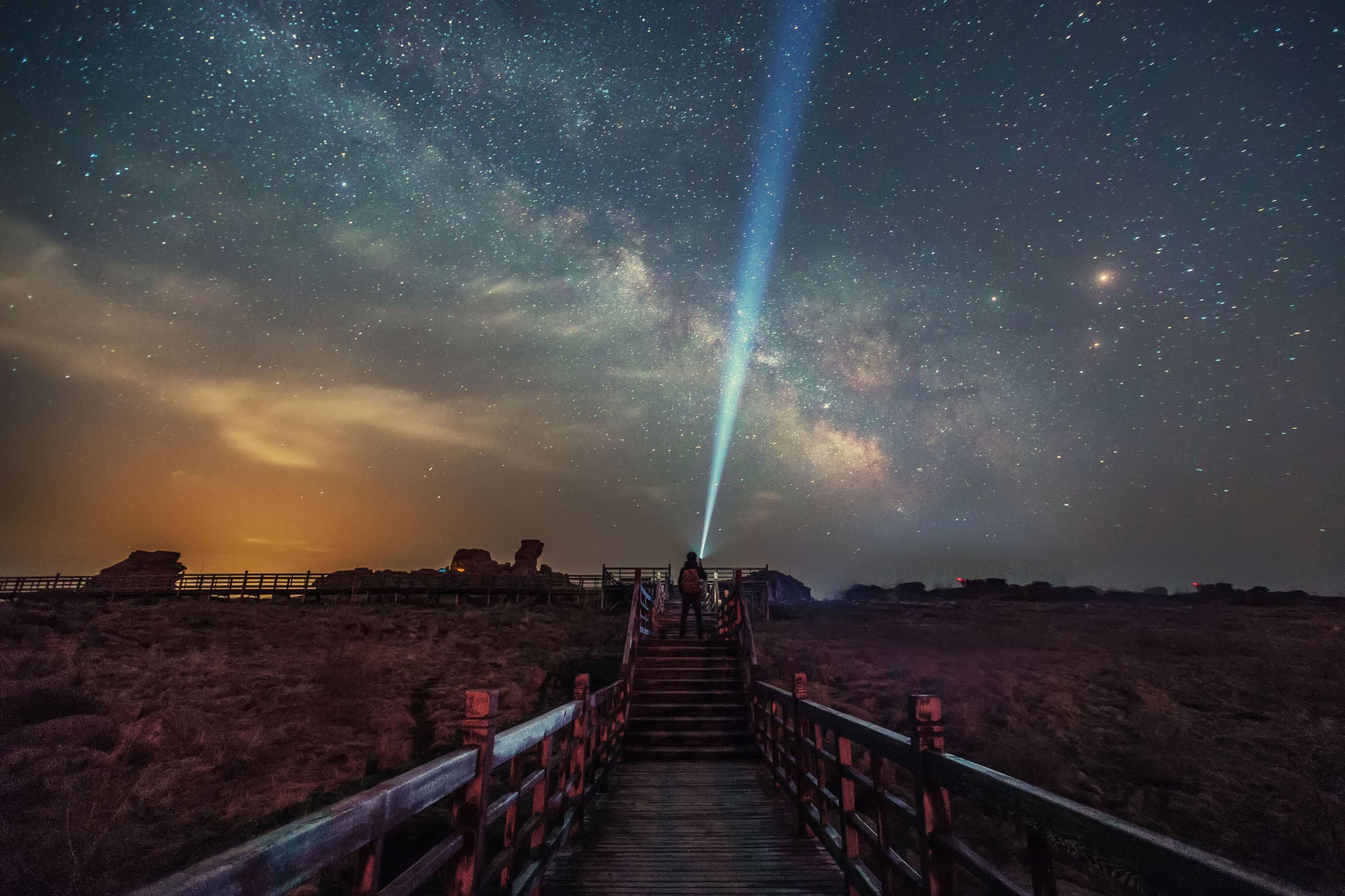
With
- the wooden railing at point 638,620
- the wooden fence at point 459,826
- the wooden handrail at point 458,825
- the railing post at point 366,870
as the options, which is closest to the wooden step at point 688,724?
the wooden railing at point 638,620

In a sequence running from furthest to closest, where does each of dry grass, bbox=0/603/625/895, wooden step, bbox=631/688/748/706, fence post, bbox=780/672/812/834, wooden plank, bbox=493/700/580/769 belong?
wooden step, bbox=631/688/748/706 < dry grass, bbox=0/603/625/895 < fence post, bbox=780/672/812/834 < wooden plank, bbox=493/700/580/769

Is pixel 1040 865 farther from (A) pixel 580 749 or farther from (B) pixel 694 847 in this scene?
(A) pixel 580 749

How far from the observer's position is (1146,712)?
13.4 meters

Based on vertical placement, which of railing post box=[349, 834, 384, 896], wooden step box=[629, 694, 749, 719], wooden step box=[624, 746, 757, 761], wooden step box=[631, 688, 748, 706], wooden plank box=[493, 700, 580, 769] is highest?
railing post box=[349, 834, 384, 896]

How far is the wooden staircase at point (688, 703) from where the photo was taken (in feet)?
33.0

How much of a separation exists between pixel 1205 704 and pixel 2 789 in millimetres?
22957

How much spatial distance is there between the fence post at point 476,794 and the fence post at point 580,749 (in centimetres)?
297

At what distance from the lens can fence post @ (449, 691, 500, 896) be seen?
308 centimetres

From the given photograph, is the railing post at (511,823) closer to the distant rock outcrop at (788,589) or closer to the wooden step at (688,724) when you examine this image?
the wooden step at (688,724)

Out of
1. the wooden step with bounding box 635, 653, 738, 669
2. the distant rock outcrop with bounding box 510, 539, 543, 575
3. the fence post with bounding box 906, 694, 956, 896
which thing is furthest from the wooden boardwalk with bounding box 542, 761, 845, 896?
the distant rock outcrop with bounding box 510, 539, 543, 575

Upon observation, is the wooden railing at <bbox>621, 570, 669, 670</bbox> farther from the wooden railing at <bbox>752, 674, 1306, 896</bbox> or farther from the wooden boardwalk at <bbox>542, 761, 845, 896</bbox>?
the wooden railing at <bbox>752, 674, 1306, 896</bbox>

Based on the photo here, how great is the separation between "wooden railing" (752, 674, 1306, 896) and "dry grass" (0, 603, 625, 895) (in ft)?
28.2

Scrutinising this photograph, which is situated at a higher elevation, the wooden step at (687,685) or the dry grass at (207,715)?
the wooden step at (687,685)

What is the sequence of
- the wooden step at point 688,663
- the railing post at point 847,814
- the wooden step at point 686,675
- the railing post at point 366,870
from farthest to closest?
the wooden step at point 688,663 < the wooden step at point 686,675 < the railing post at point 847,814 < the railing post at point 366,870
